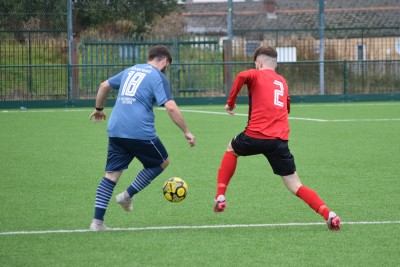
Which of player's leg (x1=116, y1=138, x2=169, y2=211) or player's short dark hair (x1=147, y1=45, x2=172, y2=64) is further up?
player's short dark hair (x1=147, y1=45, x2=172, y2=64)

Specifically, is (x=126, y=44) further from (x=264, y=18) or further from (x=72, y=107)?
(x=264, y=18)

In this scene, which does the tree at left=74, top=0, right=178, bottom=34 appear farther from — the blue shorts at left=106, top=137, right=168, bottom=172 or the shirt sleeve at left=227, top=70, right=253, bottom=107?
the shirt sleeve at left=227, top=70, right=253, bottom=107

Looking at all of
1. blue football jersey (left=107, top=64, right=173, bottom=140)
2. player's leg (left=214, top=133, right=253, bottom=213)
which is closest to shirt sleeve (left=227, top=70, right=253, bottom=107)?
player's leg (left=214, top=133, right=253, bottom=213)

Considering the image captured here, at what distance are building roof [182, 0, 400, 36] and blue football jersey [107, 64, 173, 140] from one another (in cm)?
4658

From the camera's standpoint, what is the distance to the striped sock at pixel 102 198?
25.3ft

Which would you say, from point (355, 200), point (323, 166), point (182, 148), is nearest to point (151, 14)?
point (182, 148)

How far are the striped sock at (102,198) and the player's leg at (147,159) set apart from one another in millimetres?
345

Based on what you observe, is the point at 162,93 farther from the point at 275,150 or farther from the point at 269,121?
the point at 275,150

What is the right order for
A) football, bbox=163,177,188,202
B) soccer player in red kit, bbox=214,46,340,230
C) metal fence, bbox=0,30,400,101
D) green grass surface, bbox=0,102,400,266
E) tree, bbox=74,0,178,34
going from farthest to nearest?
tree, bbox=74,0,178,34
metal fence, bbox=0,30,400,101
football, bbox=163,177,188,202
soccer player in red kit, bbox=214,46,340,230
green grass surface, bbox=0,102,400,266

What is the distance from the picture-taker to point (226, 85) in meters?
26.7

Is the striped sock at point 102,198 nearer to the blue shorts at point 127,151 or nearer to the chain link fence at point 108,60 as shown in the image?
the blue shorts at point 127,151

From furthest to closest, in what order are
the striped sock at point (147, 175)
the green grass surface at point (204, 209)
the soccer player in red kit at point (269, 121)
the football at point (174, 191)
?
the football at point (174, 191), the striped sock at point (147, 175), the soccer player in red kit at point (269, 121), the green grass surface at point (204, 209)

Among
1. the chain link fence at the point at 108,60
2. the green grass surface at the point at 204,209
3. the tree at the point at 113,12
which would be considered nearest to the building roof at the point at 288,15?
the tree at the point at 113,12

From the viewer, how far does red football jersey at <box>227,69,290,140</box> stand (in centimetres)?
779
